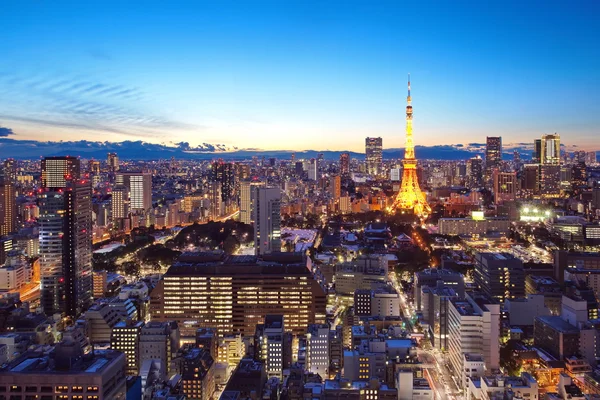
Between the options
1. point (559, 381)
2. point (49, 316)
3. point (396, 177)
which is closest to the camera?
point (559, 381)

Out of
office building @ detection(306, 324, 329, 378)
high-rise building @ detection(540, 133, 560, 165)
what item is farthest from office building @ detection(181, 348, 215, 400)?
high-rise building @ detection(540, 133, 560, 165)

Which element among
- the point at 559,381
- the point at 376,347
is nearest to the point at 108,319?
the point at 376,347

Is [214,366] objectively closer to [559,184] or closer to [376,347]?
[376,347]

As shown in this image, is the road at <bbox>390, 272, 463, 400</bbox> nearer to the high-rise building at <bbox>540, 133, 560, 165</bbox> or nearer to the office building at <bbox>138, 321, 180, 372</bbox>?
the office building at <bbox>138, 321, 180, 372</bbox>

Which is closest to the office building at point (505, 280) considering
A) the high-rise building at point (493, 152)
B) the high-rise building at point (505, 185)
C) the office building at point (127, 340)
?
the office building at point (127, 340)

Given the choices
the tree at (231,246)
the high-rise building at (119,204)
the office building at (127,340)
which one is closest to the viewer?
the office building at (127,340)

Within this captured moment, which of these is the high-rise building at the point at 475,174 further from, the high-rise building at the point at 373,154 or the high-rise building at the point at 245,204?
the high-rise building at the point at 245,204
